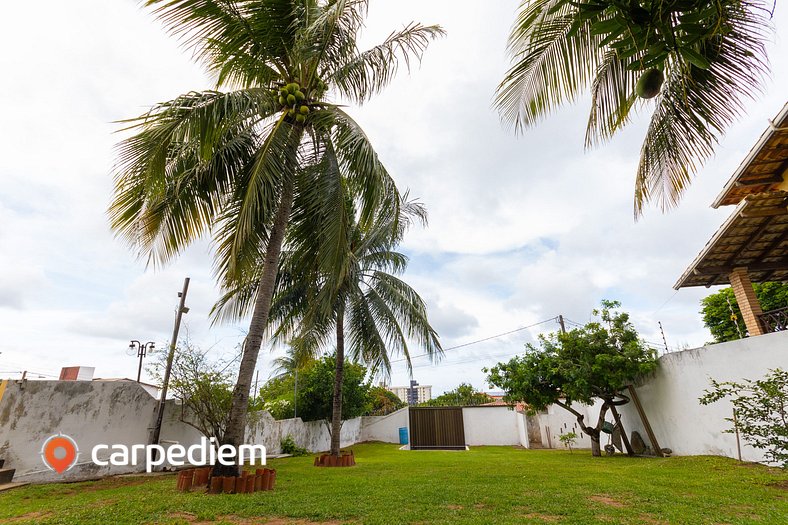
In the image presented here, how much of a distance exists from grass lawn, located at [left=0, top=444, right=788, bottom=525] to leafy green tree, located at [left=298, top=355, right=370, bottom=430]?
1019 centimetres

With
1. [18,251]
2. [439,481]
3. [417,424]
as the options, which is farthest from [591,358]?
[18,251]

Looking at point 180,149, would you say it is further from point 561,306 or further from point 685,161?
point 561,306

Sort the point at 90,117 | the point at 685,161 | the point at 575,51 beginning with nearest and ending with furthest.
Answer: the point at 575,51
the point at 685,161
the point at 90,117

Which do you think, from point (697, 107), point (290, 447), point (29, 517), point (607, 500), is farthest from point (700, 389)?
point (290, 447)

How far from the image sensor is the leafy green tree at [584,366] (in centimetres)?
930

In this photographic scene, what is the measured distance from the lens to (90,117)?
5.21m

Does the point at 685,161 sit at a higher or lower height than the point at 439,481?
higher

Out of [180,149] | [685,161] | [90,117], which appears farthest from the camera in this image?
[180,149]

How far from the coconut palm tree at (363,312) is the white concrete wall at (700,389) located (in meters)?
5.40

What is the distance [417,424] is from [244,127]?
1620 cm

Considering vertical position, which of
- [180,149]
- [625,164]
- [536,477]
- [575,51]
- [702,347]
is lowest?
[536,477]

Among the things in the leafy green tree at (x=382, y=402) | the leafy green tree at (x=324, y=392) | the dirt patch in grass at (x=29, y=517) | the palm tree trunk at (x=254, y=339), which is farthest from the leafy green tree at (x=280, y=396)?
the dirt patch in grass at (x=29, y=517)

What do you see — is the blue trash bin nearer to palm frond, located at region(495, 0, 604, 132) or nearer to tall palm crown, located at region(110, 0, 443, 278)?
tall palm crown, located at region(110, 0, 443, 278)

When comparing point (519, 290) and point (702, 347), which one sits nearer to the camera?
point (702, 347)
